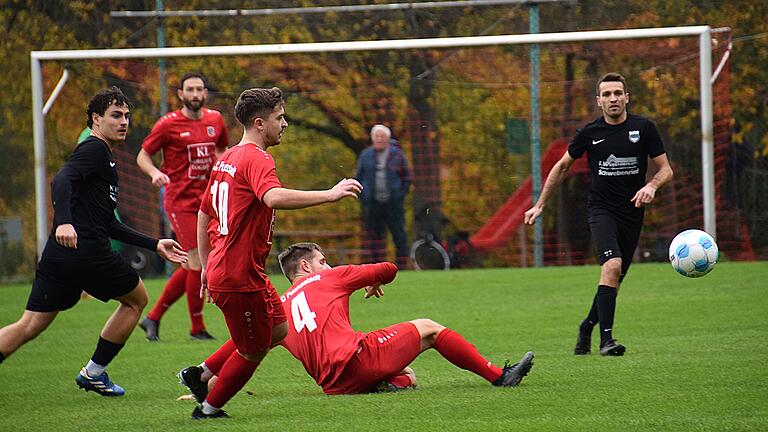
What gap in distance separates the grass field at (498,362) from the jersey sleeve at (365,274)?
0.67m

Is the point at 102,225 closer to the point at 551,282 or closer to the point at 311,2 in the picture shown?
the point at 551,282

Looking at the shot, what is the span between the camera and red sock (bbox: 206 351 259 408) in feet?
19.9

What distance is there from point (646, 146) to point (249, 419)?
3898mm

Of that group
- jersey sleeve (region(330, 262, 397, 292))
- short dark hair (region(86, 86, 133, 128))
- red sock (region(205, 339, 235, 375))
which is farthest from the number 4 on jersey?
short dark hair (region(86, 86, 133, 128))

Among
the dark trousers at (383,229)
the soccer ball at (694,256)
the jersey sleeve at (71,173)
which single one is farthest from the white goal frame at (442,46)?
the jersey sleeve at (71,173)

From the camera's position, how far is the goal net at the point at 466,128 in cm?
1650

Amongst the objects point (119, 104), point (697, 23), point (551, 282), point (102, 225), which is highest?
point (697, 23)

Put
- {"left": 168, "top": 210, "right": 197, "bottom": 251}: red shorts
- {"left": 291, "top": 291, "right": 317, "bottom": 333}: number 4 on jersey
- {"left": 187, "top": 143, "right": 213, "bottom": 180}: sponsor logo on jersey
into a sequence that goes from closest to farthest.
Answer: {"left": 291, "top": 291, "right": 317, "bottom": 333}: number 4 on jersey, {"left": 168, "top": 210, "right": 197, "bottom": 251}: red shorts, {"left": 187, "top": 143, "right": 213, "bottom": 180}: sponsor logo on jersey

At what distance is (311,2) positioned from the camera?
21.1 meters

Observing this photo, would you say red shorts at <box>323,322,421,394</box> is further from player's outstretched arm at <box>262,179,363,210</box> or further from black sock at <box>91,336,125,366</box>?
black sock at <box>91,336,125,366</box>

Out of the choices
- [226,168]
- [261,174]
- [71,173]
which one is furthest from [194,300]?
[261,174]

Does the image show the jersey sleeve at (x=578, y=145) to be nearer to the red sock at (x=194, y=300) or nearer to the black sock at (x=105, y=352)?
the red sock at (x=194, y=300)

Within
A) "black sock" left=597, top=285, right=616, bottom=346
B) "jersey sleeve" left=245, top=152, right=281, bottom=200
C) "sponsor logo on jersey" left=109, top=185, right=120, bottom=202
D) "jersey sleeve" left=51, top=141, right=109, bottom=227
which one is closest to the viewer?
"jersey sleeve" left=245, top=152, right=281, bottom=200

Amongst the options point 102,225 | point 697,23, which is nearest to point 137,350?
point 102,225
